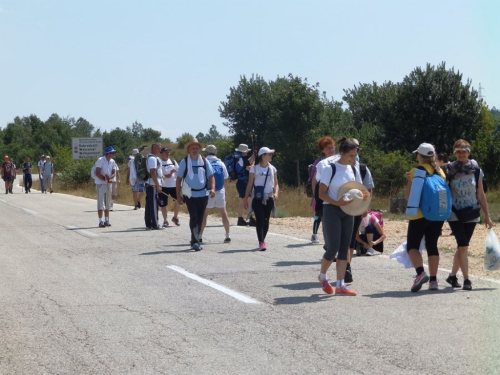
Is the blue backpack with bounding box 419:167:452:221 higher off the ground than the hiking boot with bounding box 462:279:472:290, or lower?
higher

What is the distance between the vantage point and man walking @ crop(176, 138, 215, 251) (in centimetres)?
1397

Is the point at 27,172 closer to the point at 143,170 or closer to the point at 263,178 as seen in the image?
the point at 143,170

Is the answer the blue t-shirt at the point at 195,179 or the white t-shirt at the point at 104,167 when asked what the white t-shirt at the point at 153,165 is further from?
the blue t-shirt at the point at 195,179

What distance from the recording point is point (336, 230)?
31.1 ft

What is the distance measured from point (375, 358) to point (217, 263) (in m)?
6.01

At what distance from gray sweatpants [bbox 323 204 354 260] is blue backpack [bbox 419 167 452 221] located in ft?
2.85

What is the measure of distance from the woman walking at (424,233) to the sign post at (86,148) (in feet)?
134

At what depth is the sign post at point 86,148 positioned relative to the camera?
49375 millimetres

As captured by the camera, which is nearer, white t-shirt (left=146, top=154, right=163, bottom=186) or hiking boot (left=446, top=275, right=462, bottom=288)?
hiking boot (left=446, top=275, right=462, bottom=288)

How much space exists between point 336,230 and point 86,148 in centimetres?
4199

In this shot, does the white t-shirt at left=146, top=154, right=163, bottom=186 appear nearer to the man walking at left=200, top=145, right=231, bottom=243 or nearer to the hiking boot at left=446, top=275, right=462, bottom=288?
the man walking at left=200, top=145, right=231, bottom=243

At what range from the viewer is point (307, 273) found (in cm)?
1136

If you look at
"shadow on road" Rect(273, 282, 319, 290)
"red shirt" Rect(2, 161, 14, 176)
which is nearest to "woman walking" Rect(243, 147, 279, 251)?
"shadow on road" Rect(273, 282, 319, 290)

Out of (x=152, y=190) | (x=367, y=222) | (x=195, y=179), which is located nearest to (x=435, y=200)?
(x=367, y=222)
